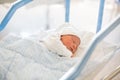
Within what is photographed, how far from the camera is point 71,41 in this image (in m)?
1.40

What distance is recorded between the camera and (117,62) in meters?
1.33

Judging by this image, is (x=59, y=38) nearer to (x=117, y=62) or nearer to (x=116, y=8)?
(x=117, y=62)

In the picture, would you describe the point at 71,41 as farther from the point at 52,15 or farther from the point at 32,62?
the point at 52,15

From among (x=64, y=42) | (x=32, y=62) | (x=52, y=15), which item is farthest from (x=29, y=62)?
(x=52, y=15)

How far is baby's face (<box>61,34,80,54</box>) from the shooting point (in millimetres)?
1389

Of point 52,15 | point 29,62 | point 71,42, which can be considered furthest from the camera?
point 52,15

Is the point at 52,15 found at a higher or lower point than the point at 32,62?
lower

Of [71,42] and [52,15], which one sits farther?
[52,15]

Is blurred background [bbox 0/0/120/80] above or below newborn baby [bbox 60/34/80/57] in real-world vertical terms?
below

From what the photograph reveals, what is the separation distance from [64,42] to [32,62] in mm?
248

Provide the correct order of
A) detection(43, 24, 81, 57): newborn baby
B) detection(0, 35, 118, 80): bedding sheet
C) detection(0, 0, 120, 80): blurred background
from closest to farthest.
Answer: detection(0, 35, 118, 80): bedding sheet < detection(43, 24, 81, 57): newborn baby < detection(0, 0, 120, 80): blurred background

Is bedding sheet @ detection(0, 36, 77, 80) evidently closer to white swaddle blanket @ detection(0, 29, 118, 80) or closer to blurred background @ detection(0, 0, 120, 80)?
white swaddle blanket @ detection(0, 29, 118, 80)

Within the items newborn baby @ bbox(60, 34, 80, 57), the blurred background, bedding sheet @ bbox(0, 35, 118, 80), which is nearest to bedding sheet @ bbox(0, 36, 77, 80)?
bedding sheet @ bbox(0, 35, 118, 80)

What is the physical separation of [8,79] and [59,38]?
40 centimetres
